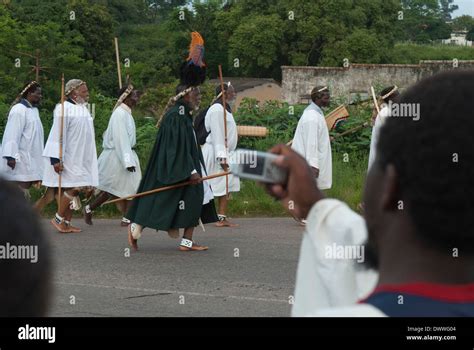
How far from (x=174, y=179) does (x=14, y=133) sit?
10.2 feet

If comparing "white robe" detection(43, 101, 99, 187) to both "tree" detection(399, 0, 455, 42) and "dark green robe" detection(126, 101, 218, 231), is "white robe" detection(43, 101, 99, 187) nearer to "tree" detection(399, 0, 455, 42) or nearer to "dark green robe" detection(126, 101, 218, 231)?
"dark green robe" detection(126, 101, 218, 231)

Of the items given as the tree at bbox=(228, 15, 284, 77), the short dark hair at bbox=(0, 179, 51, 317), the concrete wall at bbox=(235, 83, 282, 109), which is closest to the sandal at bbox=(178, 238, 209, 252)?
the short dark hair at bbox=(0, 179, 51, 317)

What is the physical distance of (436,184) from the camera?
2.06 m

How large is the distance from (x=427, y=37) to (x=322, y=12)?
4048cm

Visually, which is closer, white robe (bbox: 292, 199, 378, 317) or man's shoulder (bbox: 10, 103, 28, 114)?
white robe (bbox: 292, 199, 378, 317)

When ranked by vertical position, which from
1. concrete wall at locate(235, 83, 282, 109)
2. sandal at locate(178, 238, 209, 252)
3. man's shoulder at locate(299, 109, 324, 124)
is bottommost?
concrete wall at locate(235, 83, 282, 109)

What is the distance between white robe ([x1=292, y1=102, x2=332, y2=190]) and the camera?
13.6 m

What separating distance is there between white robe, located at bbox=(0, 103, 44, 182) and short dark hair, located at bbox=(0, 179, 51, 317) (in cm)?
1155

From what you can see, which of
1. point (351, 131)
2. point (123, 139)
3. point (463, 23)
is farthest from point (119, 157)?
point (463, 23)

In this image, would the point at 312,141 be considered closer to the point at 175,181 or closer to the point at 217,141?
the point at 217,141

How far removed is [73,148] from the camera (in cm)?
1338
